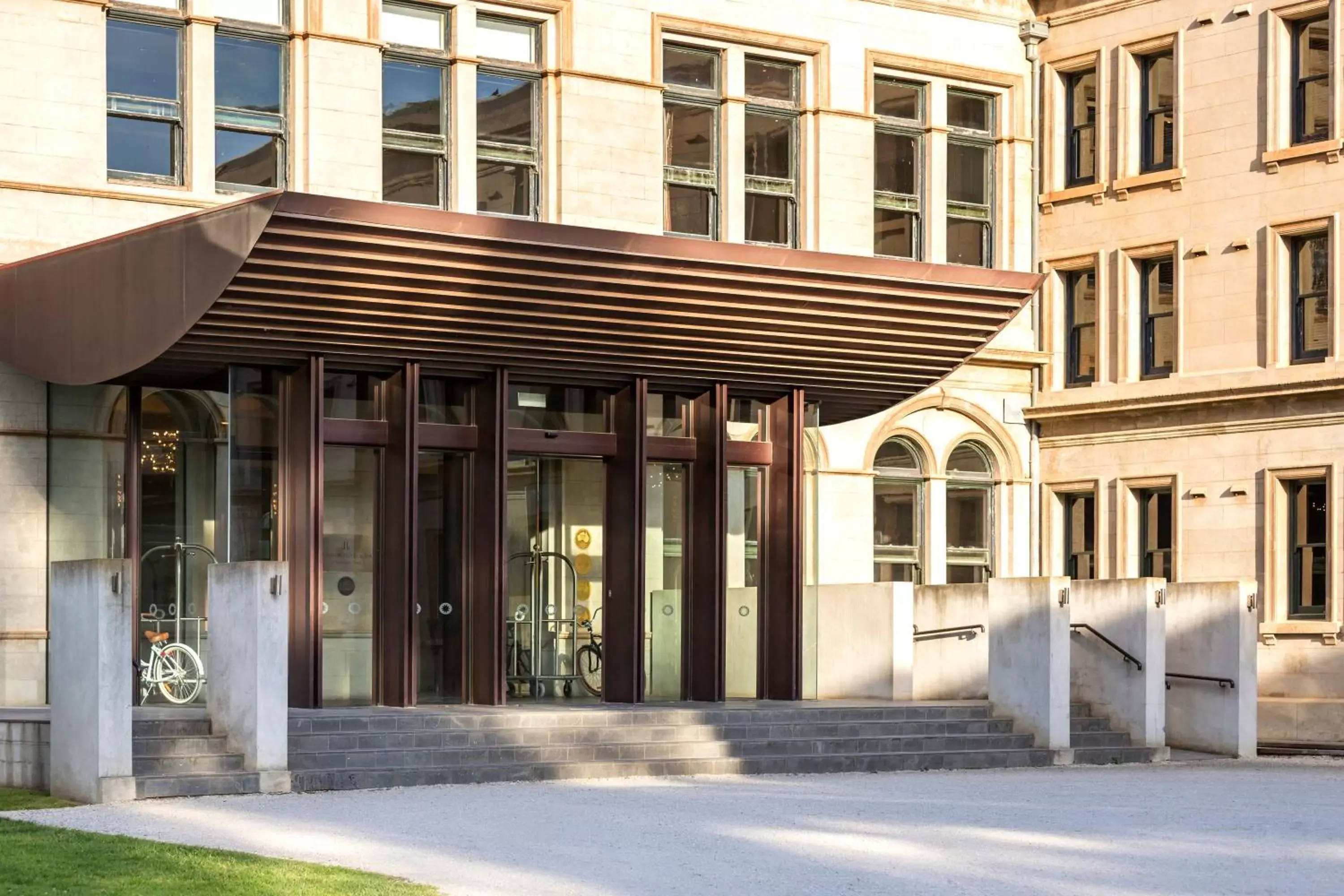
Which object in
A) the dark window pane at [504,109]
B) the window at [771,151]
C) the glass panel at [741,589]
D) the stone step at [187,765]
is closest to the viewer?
the stone step at [187,765]

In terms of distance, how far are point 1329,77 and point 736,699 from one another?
13.2m

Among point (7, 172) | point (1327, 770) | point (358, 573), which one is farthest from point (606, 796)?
point (7, 172)

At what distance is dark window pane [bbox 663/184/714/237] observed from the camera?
3066cm

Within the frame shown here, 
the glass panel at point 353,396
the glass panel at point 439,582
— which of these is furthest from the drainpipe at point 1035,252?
the glass panel at point 353,396

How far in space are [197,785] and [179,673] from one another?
5.64m

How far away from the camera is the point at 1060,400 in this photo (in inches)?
1351

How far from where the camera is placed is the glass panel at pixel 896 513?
33.3 meters

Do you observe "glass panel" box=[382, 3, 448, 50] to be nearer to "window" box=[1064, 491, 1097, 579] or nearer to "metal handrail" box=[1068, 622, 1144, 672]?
"metal handrail" box=[1068, 622, 1144, 672]

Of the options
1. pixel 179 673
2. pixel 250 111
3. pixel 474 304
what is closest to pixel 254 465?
pixel 179 673

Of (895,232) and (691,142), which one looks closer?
(691,142)

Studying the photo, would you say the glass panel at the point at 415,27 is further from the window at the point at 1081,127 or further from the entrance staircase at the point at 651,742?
the window at the point at 1081,127

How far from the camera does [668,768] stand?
21219mm

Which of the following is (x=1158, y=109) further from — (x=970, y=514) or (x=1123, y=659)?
(x=1123, y=659)

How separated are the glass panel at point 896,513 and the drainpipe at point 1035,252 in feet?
7.52
